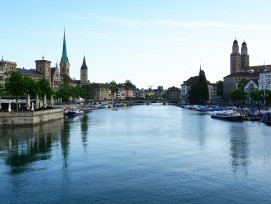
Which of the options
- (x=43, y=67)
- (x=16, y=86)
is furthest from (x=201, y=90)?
(x=16, y=86)

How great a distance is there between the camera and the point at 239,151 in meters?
44.7

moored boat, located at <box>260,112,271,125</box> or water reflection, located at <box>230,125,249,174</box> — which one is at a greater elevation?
moored boat, located at <box>260,112,271,125</box>

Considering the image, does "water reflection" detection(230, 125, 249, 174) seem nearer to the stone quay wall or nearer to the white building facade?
the stone quay wall

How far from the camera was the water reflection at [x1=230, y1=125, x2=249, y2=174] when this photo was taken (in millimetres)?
36216

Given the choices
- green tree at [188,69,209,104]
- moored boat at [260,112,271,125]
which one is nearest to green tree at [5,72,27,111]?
moored boat at [260,112,271,125]

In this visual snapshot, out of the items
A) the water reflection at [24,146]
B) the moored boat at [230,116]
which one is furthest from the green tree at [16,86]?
the moored boat at [230,116]

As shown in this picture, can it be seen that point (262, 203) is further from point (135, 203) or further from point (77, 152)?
point (77, 152)

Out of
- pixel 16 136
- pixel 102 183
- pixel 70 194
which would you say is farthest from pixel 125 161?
pixel 16 136

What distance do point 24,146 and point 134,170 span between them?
18818 millimetres

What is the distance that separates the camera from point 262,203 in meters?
25.5

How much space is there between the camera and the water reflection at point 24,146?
3716 centimetres

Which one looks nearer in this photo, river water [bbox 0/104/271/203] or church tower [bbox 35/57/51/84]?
river water [bbox 0/104/271/203]

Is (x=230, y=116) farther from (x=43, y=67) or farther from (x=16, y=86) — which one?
(x=43, y=67)

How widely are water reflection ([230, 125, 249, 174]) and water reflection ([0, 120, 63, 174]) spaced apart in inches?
754
